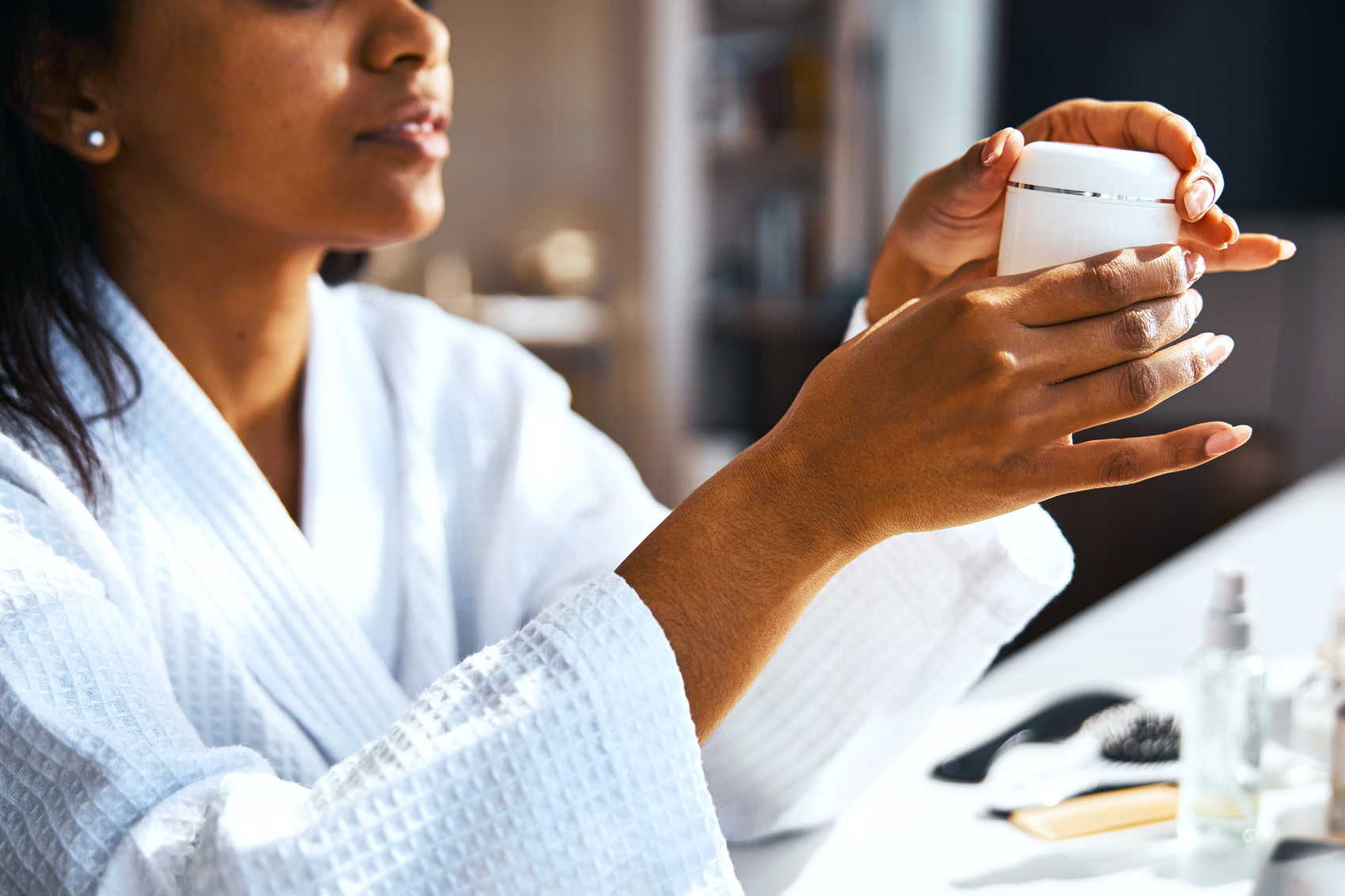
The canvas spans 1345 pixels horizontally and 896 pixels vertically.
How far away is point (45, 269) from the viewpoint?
848 millimetres

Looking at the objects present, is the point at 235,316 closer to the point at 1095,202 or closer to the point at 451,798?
the point at 451,798

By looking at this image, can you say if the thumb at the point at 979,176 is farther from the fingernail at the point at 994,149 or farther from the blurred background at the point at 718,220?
the blurred background at the point at 718,220

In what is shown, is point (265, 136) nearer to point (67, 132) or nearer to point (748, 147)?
point (67, 132)

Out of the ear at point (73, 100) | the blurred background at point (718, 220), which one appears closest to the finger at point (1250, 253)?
the ear at point (73, 100)

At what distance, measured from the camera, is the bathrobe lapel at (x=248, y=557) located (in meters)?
0.81

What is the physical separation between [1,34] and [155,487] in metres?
0.37

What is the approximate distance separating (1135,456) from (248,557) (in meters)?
0.65

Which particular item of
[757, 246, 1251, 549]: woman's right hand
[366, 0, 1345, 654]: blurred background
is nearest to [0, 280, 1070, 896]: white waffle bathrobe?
[757, 246, 1251, 549]: woman's right hand

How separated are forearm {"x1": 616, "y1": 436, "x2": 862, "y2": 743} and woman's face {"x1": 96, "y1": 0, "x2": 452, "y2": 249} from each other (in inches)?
19.1

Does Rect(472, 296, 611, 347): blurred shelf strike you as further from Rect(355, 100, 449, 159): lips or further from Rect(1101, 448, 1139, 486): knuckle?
Rect(1101, 448, 1139, 486): knuckle

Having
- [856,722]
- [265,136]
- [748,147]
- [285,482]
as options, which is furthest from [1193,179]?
[748,147]

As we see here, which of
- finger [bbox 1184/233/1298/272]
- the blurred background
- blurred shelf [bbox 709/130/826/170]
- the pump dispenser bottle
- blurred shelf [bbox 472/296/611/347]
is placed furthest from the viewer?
blurred shelf [bbox 472/296/611/347]

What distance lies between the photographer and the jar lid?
53cm

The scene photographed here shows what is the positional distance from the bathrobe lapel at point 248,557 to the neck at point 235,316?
0.06 meters
